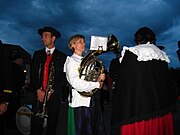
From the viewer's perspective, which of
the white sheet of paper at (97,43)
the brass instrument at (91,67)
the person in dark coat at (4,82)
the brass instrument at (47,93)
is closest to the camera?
the person in dark coat at (4,82)

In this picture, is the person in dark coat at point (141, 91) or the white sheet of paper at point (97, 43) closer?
the person in dark coat at point (141, 91)

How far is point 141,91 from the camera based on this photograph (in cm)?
308

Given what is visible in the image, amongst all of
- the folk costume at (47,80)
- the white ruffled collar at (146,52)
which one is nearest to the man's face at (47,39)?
the folk costume at (47,80)

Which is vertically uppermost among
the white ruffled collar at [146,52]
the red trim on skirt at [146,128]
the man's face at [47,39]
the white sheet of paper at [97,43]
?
the man's face at [47,39]

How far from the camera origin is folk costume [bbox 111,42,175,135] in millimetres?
3074

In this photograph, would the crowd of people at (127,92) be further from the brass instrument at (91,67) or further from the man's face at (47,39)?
the man's face at (47,39)

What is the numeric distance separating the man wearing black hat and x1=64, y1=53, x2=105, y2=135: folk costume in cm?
82

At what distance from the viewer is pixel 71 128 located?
3.45 metres

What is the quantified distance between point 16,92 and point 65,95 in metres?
3.51

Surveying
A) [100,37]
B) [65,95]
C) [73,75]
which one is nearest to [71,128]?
[65,95]

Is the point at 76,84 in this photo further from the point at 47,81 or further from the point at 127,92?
the point at 47,81

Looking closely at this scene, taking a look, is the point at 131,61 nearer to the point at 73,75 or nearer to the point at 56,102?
the point at 73,75

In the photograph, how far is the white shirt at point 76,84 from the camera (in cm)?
329

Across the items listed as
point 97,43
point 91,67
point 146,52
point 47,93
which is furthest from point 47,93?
point 146,52
